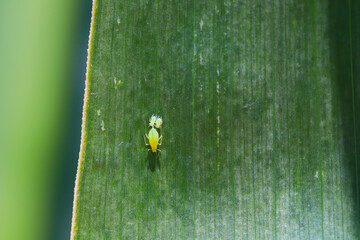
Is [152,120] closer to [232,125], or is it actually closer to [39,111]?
[232,125]

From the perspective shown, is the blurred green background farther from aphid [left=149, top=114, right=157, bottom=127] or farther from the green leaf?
aphid [left=149, top=114, right=157, bottom=127]

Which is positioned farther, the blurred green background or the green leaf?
the blurred green background

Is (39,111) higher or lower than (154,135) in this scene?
higher

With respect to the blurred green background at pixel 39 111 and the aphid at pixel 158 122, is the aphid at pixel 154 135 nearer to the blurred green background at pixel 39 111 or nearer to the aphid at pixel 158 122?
the aphid at pixel 158 122

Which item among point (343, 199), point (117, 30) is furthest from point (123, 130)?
point (343, 199)

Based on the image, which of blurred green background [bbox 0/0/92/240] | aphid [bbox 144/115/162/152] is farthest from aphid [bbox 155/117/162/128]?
blurred green background [bbox 0/0/92/240]

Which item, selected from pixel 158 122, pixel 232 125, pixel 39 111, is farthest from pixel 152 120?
pixel 39 111

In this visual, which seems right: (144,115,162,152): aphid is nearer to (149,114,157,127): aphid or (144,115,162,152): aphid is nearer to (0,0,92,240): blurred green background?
(149,114,157,127): aphid
